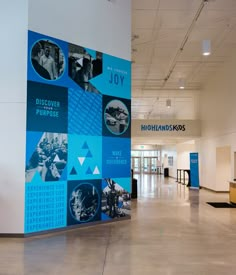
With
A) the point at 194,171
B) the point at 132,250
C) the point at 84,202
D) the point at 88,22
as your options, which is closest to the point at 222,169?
the point at 194,171

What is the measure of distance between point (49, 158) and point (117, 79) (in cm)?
249

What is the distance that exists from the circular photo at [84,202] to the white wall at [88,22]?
299cm

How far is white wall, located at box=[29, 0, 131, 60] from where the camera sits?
6254 millimetres

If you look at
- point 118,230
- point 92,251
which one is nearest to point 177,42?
point 118,230

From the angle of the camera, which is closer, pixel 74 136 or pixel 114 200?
pixel 74 136

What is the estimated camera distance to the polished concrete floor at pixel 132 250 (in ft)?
14.0

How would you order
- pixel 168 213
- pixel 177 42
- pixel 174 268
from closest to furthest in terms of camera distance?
pixel 174 268
pixel 168 213
pixel 177 42

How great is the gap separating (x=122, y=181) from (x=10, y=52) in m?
3.60

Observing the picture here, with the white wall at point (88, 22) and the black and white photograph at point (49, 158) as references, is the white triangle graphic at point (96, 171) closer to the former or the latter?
the black and white photograph at point (49, 158)

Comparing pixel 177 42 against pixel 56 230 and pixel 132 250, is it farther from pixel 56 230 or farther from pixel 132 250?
pixel 132 250

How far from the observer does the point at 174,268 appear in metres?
4.30

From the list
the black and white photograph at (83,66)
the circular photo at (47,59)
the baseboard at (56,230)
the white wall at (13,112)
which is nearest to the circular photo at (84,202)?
the baseboard at (56,230)

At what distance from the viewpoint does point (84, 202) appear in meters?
6.79

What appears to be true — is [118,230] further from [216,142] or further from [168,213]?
[216,142]
